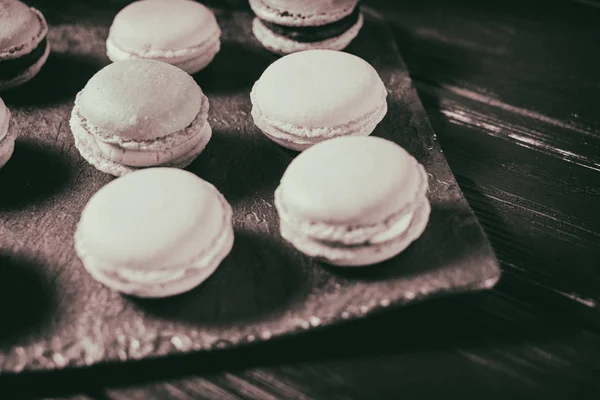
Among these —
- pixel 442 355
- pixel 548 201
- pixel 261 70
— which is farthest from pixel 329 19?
pixel 442 355

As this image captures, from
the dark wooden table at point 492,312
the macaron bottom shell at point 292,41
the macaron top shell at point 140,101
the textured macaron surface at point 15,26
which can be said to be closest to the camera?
the dark wooden table at point 492,312

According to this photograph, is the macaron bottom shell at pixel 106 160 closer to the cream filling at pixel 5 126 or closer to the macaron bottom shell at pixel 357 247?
the cream filling at pixel 5 126

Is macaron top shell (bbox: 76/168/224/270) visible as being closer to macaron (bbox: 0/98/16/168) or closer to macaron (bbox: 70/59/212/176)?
macaron (bbox: 70/59/212/176)

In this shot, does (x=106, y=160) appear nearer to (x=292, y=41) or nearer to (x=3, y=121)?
(x=3, y=121)

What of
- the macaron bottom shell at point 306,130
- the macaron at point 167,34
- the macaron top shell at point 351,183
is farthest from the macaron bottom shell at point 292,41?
the macaron top shell at point 351,183

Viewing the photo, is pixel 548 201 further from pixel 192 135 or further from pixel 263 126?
pixel 192 135

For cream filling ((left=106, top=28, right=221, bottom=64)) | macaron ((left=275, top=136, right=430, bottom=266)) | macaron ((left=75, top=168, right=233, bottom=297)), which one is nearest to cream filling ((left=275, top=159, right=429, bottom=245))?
macaron ((left=275, top=136, right=430, bottom=266))

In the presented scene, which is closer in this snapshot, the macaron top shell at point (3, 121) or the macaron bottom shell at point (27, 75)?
the macaron top shell at point (3, 121)

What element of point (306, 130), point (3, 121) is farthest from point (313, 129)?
point (3, 121)
